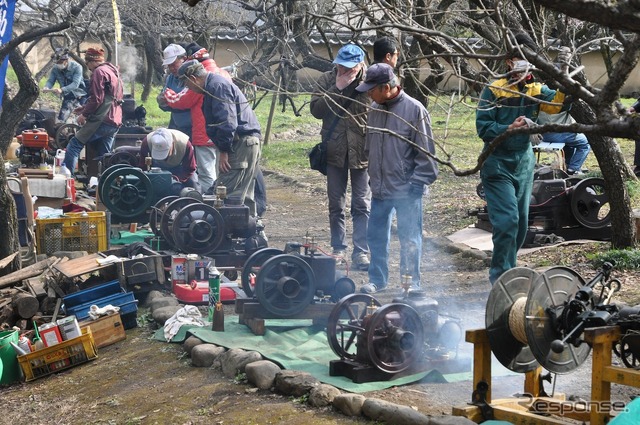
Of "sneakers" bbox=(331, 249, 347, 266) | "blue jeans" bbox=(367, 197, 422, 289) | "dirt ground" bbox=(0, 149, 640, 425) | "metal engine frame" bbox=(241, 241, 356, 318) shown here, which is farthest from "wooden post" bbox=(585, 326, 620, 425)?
"sneakers" bbox=(331, 249, 347, 266)

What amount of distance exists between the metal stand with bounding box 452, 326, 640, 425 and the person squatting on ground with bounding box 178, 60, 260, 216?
5.22m

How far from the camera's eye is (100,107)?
1390 cm

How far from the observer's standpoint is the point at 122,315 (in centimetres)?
826

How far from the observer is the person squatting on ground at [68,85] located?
64.7ft

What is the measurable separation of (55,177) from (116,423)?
608 centimetres

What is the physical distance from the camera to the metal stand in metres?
4.75

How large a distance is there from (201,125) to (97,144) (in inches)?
155

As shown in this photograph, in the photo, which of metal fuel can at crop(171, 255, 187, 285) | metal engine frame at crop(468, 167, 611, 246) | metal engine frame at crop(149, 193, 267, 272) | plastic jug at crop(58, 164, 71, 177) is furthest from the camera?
plastic jug at crop(58, 164, 71, 177)

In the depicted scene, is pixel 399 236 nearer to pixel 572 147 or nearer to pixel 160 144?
pixel 160 144

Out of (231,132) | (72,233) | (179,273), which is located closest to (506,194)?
(179,273)

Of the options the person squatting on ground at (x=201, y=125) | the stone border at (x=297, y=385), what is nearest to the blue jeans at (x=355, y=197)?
the person squatting on ground at (x=201, y=125)

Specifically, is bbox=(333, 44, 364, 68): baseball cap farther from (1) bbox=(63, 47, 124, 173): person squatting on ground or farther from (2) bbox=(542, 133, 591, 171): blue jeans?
(1) bbox=(63, 47, 124, 173): person squatting on ground

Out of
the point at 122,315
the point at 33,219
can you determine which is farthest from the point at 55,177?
the point at 122,315

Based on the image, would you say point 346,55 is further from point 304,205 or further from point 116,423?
point 304,205
